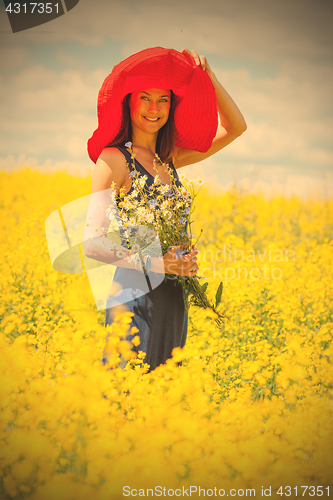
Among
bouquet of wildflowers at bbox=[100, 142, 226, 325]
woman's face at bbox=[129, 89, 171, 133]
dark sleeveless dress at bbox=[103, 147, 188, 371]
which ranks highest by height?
woman's face at bbox=[129, 89, 171, 133]

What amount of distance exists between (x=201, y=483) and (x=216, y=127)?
5.96 feet

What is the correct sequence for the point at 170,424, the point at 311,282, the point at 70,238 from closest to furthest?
1. the point at 170,424
2. the point at 311,282
3. the point at 70,238

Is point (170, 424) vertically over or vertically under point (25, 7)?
under

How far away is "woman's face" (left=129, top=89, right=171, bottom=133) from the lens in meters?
1.96

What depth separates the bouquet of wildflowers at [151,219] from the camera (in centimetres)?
176

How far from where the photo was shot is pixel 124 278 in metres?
1.94

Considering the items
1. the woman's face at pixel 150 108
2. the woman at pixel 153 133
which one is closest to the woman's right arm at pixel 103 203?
the woman at pixel 153 133

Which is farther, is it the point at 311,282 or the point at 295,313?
the point at 311,282

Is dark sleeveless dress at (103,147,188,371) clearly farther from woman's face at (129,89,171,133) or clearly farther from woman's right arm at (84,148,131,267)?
woman's face at (129,89,171,133)

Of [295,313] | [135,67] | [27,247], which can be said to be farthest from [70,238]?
[135,67]

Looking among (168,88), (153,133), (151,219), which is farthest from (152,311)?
(168,88)

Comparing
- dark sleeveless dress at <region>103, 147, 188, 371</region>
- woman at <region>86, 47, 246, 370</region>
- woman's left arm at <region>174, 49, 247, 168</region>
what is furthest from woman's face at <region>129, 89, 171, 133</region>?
woman's left arm at <region>174, 49, 247, 168</region>

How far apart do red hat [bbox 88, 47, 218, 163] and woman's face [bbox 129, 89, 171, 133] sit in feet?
0.15

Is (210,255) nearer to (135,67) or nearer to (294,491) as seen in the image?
(135,67)
